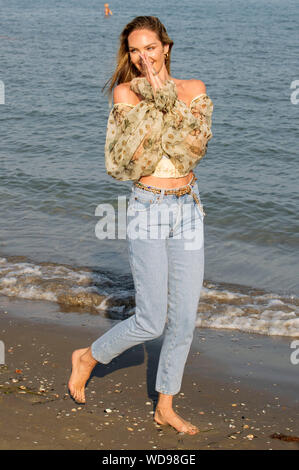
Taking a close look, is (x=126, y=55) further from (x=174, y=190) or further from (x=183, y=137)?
(x=174, y=190)

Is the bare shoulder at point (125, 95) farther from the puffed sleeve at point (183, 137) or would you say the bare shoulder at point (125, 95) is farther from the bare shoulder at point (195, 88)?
the bare shoulder at point (195, 88)

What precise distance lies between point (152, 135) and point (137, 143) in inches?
3.8

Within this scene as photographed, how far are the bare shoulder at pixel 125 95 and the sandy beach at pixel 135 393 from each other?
1872 millimetres

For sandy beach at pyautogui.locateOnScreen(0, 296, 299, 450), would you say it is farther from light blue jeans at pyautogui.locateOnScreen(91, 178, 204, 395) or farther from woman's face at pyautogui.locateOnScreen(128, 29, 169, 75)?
woman's face at pyautogui.locateOnScreen(128, 29, 169, 75)

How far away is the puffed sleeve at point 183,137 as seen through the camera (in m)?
3.37

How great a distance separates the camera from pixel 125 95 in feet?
Result: 11.3

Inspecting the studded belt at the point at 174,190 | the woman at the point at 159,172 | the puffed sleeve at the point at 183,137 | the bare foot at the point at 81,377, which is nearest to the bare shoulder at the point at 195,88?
the woman at the point at 159,172

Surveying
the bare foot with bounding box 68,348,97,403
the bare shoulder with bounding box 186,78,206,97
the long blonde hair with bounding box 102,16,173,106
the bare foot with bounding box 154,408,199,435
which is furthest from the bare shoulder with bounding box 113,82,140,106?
the bare foot with bounding box 154,408,199,435

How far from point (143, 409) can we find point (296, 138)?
Answer: 939 cm

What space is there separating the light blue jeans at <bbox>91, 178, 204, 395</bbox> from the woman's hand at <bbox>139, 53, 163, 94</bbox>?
56cm

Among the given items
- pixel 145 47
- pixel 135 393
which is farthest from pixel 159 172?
pixel 135 393

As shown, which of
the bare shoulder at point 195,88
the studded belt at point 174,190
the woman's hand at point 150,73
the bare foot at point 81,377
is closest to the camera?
the woman's hand at point 150,73

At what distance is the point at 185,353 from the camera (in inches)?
142

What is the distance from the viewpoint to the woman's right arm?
3330mm
